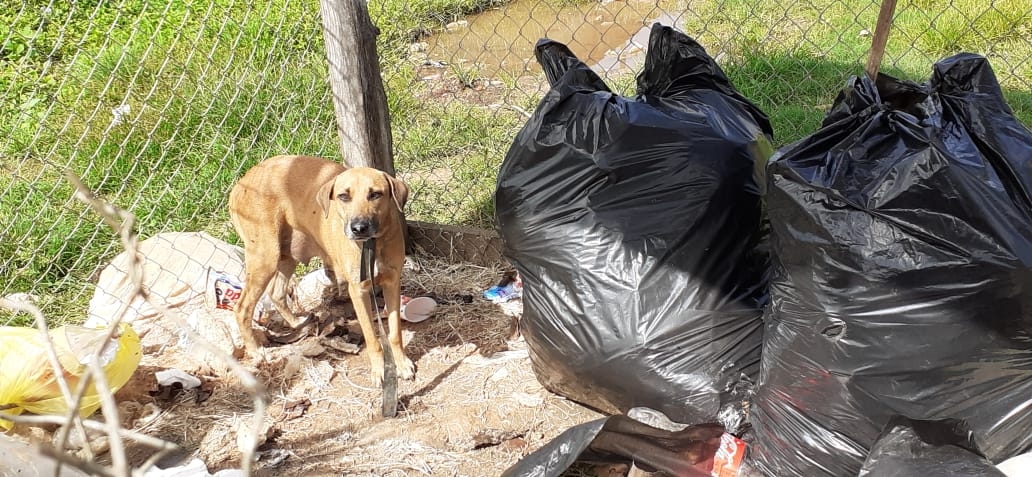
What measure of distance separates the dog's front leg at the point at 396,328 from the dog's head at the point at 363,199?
279 millimetres

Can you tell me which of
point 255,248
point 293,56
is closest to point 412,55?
point 293,56

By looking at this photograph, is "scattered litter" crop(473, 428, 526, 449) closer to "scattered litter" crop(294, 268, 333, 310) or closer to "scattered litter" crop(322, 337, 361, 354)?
"scattered litter" crop(322, 337, 361, 354)

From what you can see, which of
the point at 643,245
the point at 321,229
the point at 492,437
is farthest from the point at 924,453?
the point at 321,229

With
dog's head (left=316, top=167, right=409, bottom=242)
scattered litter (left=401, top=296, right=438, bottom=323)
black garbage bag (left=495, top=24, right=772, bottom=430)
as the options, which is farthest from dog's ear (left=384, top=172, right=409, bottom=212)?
scattered litter (left=401, top=296, right=438, bottom=323)

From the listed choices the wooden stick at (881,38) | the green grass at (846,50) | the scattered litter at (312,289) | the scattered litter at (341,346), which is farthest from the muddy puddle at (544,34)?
the wooden stick at (881,38)

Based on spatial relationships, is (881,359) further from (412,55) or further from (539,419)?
(412,55)

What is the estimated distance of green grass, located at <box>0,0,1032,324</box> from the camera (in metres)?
3.82

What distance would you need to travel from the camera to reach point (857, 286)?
192cm

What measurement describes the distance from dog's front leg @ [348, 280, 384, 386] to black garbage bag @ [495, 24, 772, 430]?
66cm

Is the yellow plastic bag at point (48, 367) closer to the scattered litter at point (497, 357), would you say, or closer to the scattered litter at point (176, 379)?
the scattered litter at point (176, 379)

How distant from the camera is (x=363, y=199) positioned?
2.90 meters

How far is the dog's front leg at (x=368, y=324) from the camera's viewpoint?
3.04 metres

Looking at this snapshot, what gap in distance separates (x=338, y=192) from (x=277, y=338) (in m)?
0.88

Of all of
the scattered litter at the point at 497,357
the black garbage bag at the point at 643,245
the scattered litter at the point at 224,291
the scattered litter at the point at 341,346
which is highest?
the black garbage bag at the point at 643,245
